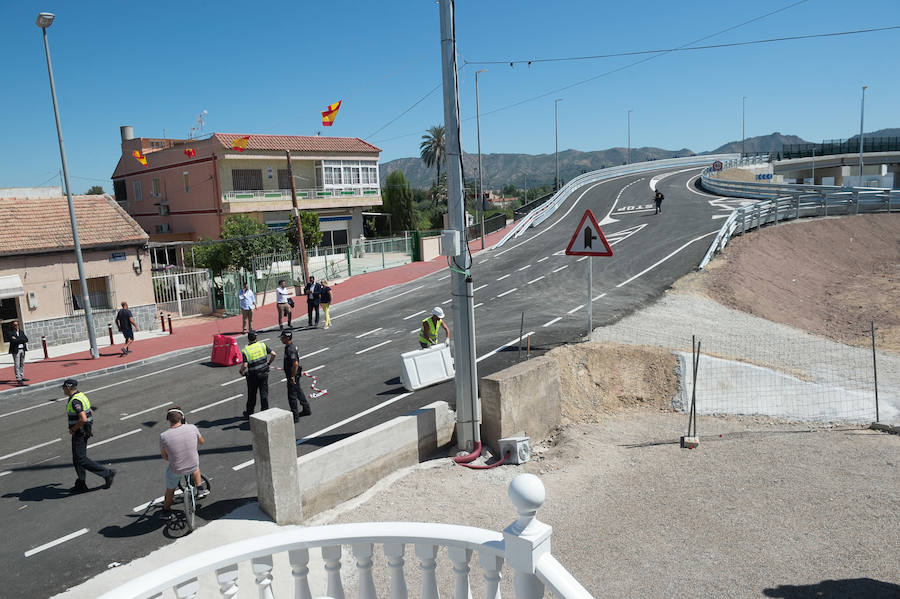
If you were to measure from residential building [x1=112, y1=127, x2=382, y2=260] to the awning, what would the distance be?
62.9ft

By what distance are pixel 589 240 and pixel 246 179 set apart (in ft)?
113

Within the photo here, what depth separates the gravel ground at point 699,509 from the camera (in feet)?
21.3

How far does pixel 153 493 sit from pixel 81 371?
415 inches

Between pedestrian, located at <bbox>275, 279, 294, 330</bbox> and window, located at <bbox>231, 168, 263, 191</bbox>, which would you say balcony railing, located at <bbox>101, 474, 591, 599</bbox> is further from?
window, located at <bbox>231, 168, 263, 191</bbox>

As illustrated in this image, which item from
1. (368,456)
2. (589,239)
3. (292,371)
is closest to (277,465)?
(368,456)

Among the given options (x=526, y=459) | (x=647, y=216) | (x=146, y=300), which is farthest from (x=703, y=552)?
(x=647, y=216)

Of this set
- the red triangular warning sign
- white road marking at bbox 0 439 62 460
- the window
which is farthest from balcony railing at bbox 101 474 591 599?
the window

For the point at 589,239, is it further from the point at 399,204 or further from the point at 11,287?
the point at 399,204

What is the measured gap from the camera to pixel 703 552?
7016mm

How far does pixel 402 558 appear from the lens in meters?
3.19

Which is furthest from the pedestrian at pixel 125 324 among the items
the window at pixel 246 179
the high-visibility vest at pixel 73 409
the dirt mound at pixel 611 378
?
the window at pixel 246 179

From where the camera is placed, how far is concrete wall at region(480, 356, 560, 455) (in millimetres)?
10117

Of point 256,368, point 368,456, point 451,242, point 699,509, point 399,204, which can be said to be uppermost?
point 399,204

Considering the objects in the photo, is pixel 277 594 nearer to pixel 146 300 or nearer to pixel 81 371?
pixel 81 371
